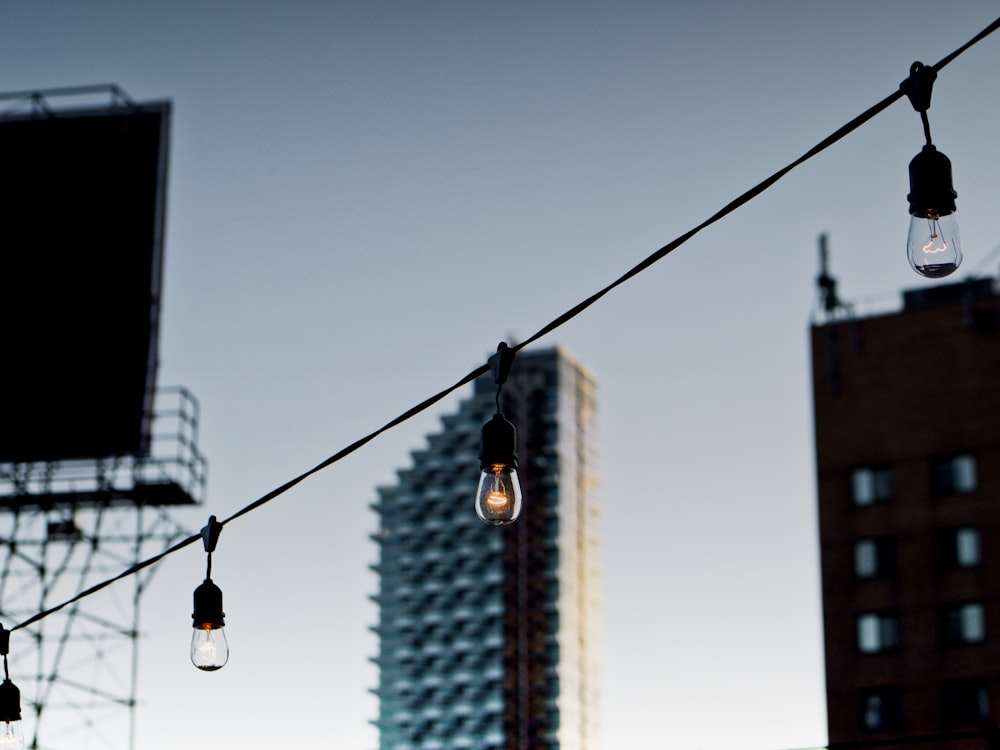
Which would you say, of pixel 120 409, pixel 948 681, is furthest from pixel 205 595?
pixel 948 681

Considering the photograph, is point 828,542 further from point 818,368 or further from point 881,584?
point 818,368

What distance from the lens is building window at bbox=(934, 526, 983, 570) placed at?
178 feet

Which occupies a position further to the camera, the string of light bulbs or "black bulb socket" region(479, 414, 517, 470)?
"black bulb socket" region(479, 414, 517, 470)

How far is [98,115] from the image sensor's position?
32.7 meters

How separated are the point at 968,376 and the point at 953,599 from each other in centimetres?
732

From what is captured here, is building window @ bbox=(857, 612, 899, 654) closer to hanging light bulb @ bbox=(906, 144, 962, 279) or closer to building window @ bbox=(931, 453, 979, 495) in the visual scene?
building window @ bbox=(931, 453, 979, 495)

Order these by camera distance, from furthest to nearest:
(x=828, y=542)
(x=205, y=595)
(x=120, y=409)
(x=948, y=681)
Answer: (x=828, y=542), (x=948, y=681), (x=120, y=409), (x=205, y=595)

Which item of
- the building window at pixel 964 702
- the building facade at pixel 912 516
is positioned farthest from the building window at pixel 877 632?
the building window at pixel 964 702

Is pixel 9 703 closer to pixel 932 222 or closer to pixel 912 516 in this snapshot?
pixel 932 222

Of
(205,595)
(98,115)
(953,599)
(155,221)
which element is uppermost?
(98,115)

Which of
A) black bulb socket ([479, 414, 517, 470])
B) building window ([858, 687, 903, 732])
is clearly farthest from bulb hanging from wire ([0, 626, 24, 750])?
building window ([858, 687, 903, 732])

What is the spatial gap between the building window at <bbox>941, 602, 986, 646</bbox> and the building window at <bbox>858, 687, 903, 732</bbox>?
2396 mm

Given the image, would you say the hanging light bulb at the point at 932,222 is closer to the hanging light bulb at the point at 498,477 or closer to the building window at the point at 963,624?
the hanging light bulb at the point at 498,477

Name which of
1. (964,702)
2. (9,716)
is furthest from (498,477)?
(964,702)
